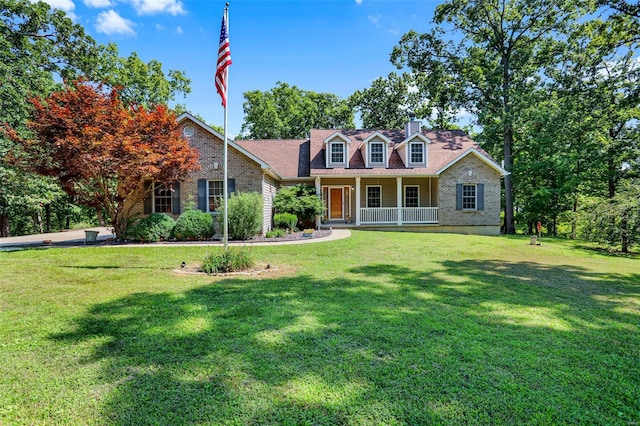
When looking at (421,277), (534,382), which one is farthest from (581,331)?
(421,277)

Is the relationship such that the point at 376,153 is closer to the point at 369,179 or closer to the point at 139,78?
the point at 369,179

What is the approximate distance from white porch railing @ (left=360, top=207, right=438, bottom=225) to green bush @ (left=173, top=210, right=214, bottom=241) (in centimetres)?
839

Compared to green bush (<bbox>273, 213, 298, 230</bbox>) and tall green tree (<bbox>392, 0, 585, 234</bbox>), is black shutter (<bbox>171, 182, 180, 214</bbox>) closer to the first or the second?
green bush (<bbox>273, 213, 298, 230</bbox>)

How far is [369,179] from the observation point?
63.2ft

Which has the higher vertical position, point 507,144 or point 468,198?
point 507,144

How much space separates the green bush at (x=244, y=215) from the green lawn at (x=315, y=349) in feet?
18.7

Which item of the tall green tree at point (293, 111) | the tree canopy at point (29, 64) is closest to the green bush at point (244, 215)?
the tree canopy at point (29, 64)

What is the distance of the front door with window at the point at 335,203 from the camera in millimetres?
19484

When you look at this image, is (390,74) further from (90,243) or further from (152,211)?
(90,243)

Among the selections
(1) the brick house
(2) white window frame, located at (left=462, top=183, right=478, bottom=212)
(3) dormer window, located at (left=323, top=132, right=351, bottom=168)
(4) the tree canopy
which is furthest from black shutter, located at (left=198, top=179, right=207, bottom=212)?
(2) white window frame, located at (left=462, top=183, right=478, bottom=212)

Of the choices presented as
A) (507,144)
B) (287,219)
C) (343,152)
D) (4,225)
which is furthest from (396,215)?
(4,225)

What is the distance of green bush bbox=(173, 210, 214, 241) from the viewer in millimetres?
12883

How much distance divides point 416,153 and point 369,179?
3091mm

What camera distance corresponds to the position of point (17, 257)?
9195mm
